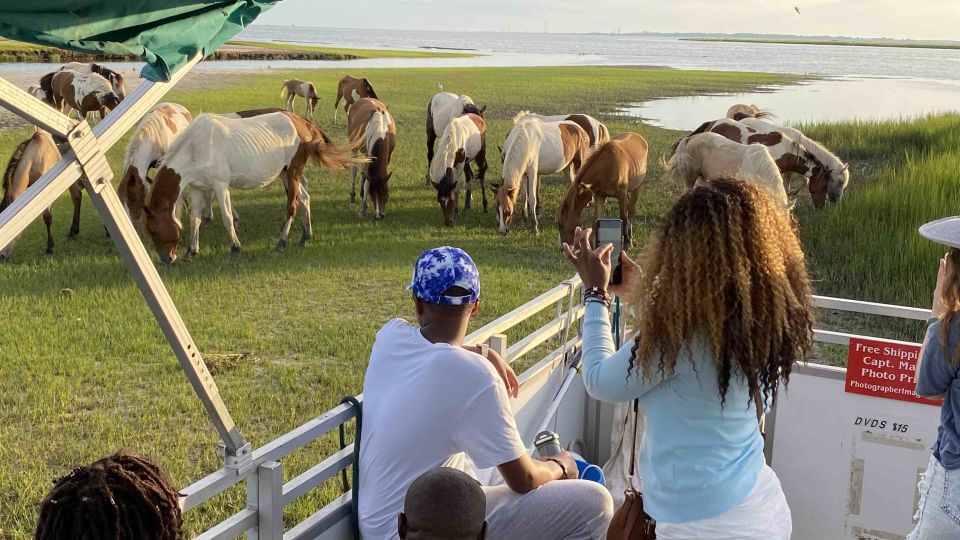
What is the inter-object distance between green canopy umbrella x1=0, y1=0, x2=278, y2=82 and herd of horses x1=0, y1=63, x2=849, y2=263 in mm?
7133

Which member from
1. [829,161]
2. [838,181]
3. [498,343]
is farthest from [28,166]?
[838,181]

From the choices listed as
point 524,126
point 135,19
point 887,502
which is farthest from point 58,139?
point 524,126

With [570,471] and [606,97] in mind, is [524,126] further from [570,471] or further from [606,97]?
[606,97]

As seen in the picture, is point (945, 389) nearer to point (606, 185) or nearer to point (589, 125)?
point (606, 185)

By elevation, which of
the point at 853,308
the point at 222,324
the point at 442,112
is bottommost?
the point at 222,324

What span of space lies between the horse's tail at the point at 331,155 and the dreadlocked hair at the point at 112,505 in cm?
937

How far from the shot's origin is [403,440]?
2549mm

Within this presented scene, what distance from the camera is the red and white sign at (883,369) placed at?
13.3 ft

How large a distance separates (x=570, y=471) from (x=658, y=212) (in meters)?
10.7

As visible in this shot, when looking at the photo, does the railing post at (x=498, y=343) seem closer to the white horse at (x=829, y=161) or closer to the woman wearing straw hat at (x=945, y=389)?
the woman wearing straw hat at (x=945, y=389)

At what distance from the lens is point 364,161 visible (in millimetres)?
11156

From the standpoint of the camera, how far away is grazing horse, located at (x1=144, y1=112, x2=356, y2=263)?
954 cm

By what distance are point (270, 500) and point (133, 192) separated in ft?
28.7

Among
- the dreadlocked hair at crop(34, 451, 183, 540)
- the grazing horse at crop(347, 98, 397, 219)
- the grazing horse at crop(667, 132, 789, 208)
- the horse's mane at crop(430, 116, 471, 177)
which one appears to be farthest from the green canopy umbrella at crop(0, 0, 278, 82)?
the horse's mane at crop(430, 116, 471, 177)
